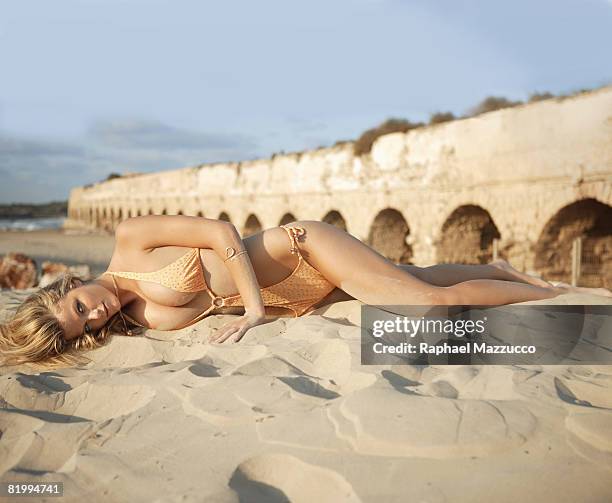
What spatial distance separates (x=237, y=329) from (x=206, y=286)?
432 millimetres

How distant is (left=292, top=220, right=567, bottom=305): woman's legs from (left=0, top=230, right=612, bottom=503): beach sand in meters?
0.68

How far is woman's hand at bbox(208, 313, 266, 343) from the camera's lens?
2293mm

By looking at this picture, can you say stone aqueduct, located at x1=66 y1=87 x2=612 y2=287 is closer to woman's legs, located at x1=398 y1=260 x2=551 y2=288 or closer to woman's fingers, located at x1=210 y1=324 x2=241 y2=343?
woman's legs, located at x1=398 y1=260 x2=551 y2=288

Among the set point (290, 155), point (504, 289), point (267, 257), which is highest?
point (290, 155)

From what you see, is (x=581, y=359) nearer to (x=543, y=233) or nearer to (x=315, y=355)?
(x=315, y=355)

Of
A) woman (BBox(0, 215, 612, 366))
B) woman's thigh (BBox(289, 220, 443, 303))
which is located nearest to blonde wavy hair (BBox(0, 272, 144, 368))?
woman (BBox(0, 215, 612, 366))

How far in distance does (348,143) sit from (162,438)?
11.8 meters

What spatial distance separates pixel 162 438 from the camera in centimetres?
141

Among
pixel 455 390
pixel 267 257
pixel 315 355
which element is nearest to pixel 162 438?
pixel 315 355

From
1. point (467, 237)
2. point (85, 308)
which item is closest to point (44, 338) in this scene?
point (85, 308)

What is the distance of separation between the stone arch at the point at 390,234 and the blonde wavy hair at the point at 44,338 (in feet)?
32.0

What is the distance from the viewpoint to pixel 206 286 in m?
2.68

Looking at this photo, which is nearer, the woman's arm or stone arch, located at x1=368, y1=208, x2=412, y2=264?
the woman's arm

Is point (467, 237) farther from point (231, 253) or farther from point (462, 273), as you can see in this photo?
point (231, 253)
